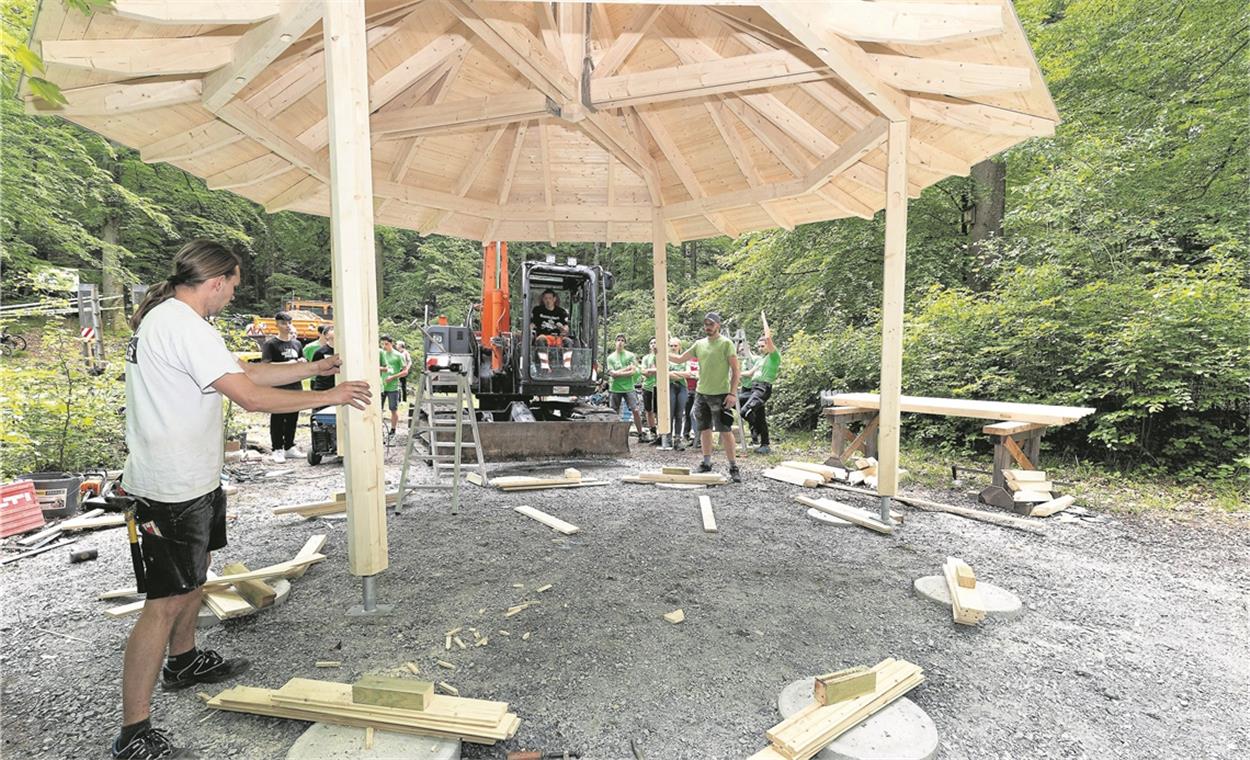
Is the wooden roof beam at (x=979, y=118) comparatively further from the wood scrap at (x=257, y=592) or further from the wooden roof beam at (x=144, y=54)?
the wood scrap at (x=257, y=592)

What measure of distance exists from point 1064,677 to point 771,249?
12620 millimetres

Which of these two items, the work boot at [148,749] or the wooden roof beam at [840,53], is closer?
the work boot at [148,749]

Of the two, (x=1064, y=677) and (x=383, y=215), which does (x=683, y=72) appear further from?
(x=383, y=215)

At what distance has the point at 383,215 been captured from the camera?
778cm

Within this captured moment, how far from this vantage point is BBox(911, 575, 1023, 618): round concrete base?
11.1 ft

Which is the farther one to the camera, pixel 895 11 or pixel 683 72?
pixel 683 72

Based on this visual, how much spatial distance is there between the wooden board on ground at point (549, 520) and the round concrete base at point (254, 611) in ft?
6.80

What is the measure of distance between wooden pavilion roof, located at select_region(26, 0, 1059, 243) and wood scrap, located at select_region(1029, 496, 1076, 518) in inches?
140

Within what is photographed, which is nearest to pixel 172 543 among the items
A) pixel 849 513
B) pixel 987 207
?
pixel 849 513

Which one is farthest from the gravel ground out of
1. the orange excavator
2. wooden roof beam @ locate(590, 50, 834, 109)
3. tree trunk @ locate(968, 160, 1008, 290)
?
tree trunk @ locate(968, 160, 1008, 290)

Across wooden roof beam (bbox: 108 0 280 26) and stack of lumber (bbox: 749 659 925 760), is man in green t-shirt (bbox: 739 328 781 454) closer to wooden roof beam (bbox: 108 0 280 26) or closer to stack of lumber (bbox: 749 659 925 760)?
stack of lumber (bbox: 749 659 925 760)

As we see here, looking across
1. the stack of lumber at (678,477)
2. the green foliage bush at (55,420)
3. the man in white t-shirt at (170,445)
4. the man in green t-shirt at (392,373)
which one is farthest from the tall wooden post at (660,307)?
the green foliage bush at (55,420)

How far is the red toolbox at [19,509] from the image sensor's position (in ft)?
15.0

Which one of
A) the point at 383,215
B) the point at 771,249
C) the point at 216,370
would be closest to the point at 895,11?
the point at 216,370
